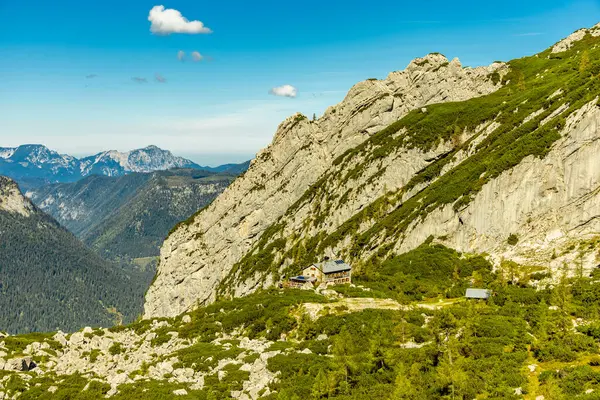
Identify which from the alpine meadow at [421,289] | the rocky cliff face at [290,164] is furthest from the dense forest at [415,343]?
the rocky cliff face at [290,164]

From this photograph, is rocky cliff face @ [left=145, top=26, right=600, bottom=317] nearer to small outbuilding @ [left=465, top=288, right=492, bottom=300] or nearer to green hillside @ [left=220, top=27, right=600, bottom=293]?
green hillside @ [left=220, top=27, right=600, bottom=293]

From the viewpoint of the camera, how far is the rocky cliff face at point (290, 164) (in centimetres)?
16812

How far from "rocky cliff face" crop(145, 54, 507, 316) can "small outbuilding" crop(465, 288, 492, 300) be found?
376ft

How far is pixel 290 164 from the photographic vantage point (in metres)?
185

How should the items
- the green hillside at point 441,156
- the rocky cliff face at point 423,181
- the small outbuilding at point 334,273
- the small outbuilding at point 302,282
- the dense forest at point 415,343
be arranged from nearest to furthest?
the dense forest at point 415,343, the rocky cliff face at point 423,181, the green hillside at point 441,156, the small outbuilding at point 334,273, the small outbuilding at point 302,282

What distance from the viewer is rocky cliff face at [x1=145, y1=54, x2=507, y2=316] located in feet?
552

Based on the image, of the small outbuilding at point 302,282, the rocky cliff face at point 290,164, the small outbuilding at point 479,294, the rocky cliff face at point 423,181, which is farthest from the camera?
the rocky cliff face at point 290,164

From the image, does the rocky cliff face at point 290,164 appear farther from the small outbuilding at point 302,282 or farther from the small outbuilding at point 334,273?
the small outbuilding at point 334,273

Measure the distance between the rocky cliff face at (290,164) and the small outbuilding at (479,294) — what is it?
11446 cm

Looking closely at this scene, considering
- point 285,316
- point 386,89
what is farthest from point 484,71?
point 285,316

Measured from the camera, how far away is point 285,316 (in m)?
66.9

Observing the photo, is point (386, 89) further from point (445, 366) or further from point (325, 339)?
point (445, 366)

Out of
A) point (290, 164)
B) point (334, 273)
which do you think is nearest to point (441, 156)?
point (334, 273)

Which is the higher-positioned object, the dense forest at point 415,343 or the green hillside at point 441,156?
the green hillside at point 441,156
